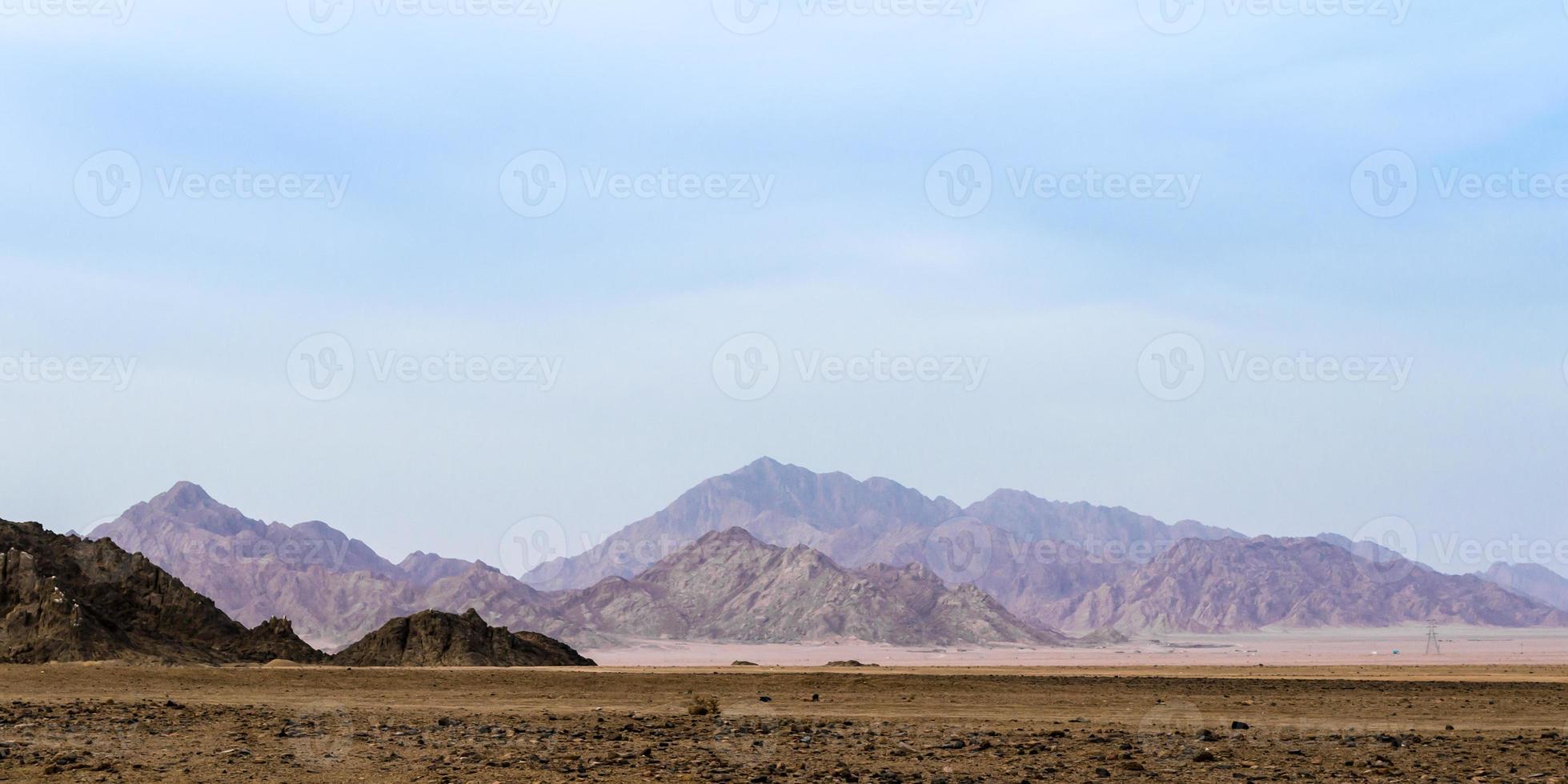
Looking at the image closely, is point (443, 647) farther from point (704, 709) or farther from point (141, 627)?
point (704, 709)

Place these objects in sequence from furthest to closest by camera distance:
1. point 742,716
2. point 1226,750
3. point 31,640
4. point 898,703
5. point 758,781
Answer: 1. point 31,640
2. point 898,703
3. point 742,716
4. point 1226,750
5. point 758,781

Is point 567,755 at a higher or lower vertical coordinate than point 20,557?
lower

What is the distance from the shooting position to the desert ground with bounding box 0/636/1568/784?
19812 millimetres

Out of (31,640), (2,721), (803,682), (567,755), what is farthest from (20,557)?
(567,755)

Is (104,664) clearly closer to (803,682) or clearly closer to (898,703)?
(803,682)

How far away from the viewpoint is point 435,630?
7969 cm

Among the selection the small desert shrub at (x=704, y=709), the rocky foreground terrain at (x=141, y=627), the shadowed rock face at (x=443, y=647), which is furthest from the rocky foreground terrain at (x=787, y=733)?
the shadowed rock face at (x=443, y=647)

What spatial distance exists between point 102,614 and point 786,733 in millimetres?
57121

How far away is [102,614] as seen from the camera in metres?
70.9

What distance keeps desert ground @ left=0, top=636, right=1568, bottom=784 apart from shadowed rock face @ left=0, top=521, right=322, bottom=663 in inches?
865

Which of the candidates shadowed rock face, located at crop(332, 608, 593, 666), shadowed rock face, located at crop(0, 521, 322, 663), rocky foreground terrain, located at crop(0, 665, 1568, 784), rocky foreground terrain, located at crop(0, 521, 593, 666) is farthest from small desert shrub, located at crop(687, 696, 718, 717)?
shadowed rock face, located at crop(332, 608, 593, 666)

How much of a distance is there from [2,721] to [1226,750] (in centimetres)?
2216

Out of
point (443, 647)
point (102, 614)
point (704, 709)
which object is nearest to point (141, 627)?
point (102, 614)

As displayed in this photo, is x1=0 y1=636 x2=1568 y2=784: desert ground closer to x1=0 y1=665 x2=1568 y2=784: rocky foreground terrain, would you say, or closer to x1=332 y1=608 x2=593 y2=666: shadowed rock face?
x1=0 y1=665 x2=1568 y2=784: rocky foreground terrain
